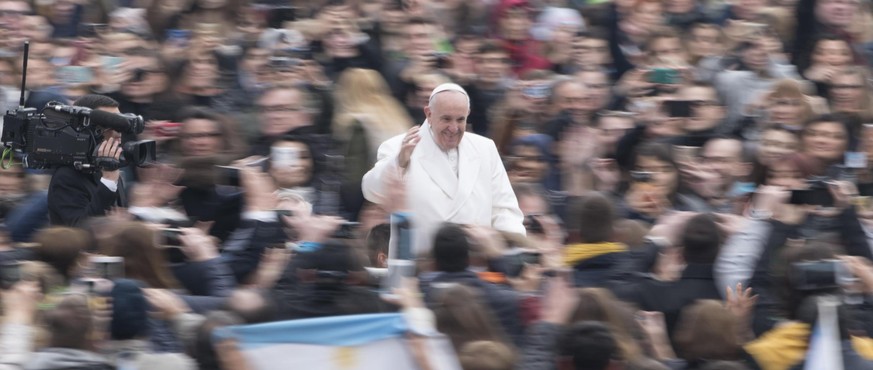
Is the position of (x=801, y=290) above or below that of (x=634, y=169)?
above

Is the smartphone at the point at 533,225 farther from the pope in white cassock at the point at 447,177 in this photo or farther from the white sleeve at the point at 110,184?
the white sleeve at the point at 110,184

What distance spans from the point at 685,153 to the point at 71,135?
3.76m

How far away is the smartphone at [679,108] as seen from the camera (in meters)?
10.6

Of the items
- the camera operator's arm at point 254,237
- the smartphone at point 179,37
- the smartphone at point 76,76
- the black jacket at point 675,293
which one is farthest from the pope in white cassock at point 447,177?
the smartphone at point 179,37

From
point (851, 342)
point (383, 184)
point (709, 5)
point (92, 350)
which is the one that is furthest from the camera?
point (709, 5)

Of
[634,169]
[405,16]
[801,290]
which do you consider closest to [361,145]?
[634,169]

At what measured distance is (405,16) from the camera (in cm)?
1239

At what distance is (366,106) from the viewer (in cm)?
1057

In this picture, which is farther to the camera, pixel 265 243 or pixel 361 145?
pixel 361 145

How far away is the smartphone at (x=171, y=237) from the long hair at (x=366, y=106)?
10.4 feet

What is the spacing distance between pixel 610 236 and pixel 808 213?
1.18 m

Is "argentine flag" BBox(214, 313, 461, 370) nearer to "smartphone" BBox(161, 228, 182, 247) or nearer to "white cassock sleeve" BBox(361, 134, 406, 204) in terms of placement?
"smartphone" BBox(161, 228, 182, 247)

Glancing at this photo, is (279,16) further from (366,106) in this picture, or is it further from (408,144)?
(408,144)

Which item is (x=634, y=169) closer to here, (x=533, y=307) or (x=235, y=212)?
(x=235, y=212)
